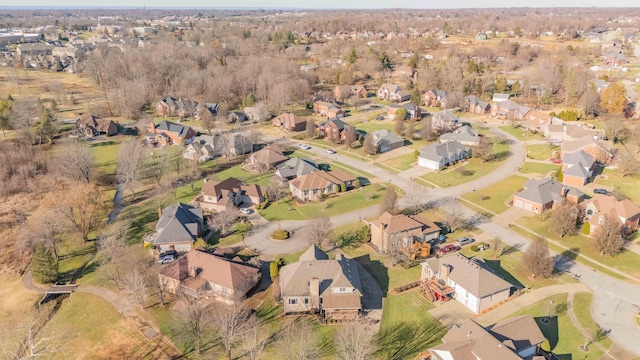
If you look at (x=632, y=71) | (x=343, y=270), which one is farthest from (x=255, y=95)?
(x=632, y=71)

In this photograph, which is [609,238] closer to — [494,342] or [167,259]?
[494,342]

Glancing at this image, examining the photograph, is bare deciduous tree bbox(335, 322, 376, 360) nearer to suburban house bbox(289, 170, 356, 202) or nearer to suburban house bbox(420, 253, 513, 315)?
suburban house bbox(420, 253, 513, 315)

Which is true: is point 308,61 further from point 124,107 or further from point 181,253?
point 181,253

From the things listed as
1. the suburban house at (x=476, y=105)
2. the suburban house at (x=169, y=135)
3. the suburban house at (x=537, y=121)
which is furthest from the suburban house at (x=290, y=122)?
the suburban house at (x=537, y=121)

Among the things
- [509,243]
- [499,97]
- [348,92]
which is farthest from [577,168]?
[348,92]

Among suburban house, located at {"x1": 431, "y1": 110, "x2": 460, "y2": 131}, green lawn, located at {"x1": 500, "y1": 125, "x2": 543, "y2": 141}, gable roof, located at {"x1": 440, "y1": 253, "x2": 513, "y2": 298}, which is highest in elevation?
suburban house, located at {"x1": 431, "y1": 110, "x2": 460, "y2": 131}

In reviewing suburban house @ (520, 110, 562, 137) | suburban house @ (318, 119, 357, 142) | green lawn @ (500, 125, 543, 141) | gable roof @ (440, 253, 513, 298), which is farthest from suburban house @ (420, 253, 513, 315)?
suburban house @ (520, 110, 562, 137)
